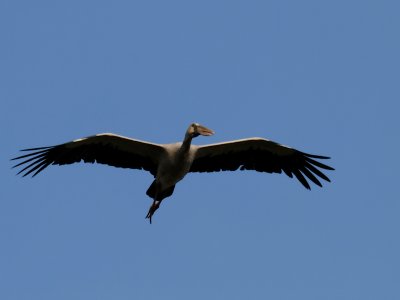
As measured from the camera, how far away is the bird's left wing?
1470 centimetres

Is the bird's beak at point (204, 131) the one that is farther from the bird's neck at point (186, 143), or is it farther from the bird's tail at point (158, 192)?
the bird's tail at point (158, 192)

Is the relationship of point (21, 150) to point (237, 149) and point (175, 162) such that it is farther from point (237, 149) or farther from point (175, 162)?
point (237, 149)

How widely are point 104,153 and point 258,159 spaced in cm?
263

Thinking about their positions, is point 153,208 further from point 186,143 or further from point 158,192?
point 186,143

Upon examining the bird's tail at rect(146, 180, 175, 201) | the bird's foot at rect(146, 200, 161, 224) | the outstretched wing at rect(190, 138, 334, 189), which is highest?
the outstretched wing at rect(190, 138, 334, 189)

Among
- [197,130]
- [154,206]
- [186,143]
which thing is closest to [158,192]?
[154,206]

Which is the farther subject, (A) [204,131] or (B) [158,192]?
(B) [158,192]

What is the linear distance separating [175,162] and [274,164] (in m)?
1.95

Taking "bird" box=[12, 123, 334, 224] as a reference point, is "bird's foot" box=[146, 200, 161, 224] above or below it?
below

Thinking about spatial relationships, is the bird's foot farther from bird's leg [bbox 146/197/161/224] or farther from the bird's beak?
the bird's beak

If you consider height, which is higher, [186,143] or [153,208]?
[186,143]

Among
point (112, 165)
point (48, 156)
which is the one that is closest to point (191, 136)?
point (112, 165)

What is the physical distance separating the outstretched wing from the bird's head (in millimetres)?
393

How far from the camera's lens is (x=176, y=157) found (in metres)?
14.5
